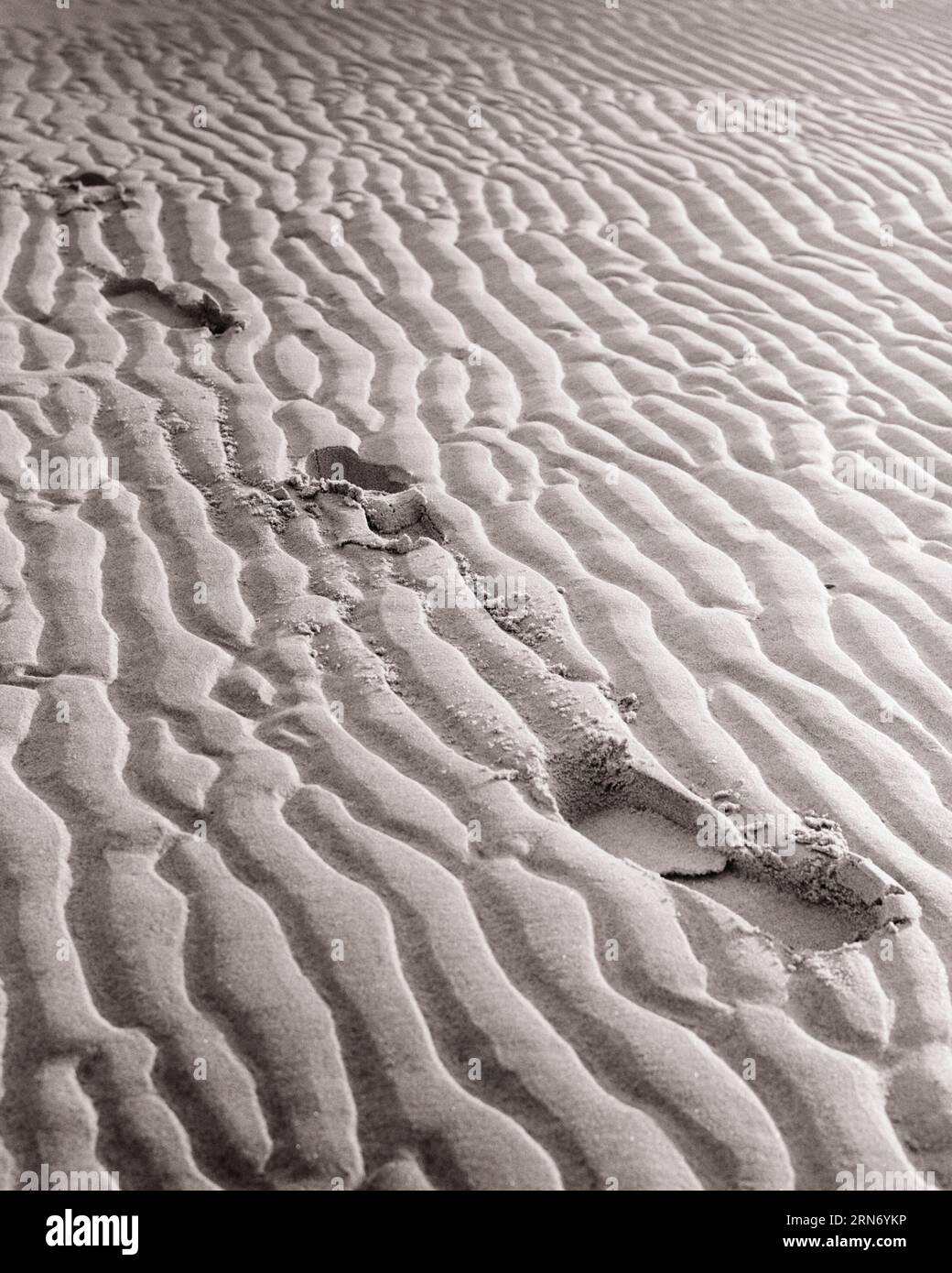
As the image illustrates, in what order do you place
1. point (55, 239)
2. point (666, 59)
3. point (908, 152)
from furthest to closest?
point (666, 59) → point (908, 152) → point (55, 239)

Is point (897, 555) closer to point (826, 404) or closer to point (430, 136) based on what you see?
point (826, 404)

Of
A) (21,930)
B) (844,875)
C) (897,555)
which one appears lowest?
(21,930)

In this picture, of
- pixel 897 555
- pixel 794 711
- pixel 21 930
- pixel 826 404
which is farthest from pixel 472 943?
pixel 826 404

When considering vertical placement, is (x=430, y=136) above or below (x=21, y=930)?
above

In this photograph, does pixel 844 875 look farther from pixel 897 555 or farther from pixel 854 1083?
pixel 897 555

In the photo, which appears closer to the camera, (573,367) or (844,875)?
(844,875)

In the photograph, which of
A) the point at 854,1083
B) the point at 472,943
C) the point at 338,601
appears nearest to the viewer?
the point at 854,1083
